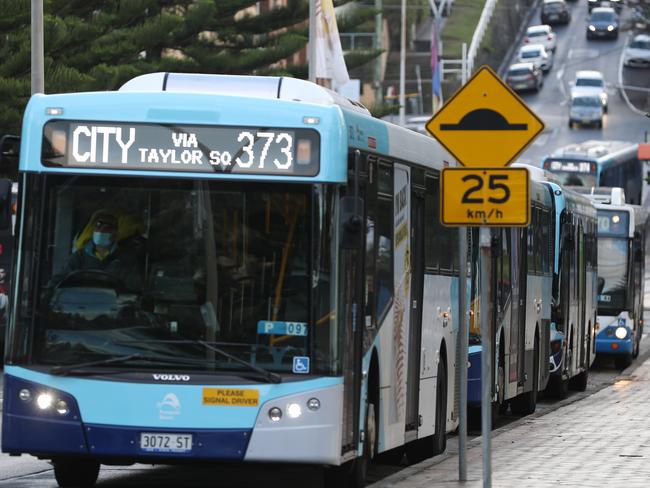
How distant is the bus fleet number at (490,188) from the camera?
11.6 metres

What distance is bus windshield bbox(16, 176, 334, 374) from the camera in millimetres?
11508

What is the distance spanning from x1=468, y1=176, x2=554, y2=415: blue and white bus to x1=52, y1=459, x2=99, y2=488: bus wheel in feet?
19.4

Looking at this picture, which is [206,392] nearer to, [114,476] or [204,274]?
[204,274]

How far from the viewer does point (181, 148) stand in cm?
1171

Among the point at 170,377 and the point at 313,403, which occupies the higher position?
the point at 170,377

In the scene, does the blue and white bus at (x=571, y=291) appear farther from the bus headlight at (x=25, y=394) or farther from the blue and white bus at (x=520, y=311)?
the bus headlight at (x=25, y=394)

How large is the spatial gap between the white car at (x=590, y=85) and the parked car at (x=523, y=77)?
6.34ft

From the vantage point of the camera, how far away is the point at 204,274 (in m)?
11.5

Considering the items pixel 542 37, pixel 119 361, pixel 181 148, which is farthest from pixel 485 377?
pixel 542 37

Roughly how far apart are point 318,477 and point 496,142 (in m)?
3.81

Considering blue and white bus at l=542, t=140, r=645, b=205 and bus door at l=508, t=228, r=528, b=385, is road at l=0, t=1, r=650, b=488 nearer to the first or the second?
bus door at l=508, t=228, r=528, b=385

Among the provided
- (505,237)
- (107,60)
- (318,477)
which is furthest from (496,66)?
(318,477)

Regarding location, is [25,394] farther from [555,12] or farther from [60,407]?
[555,12]

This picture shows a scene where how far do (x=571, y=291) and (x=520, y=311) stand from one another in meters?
4.58
